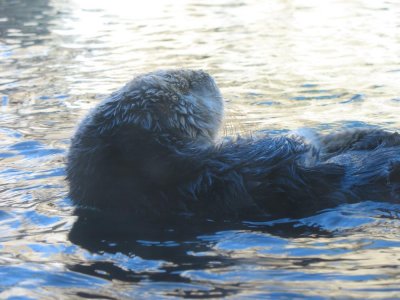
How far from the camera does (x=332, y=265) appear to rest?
9.20 feet

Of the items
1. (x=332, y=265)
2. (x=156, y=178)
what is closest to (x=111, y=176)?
(x=156, y=178)

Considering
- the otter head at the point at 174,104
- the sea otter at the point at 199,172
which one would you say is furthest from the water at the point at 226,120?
the otter head at the point at 174,104

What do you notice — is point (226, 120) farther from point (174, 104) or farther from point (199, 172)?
point (199, 172)

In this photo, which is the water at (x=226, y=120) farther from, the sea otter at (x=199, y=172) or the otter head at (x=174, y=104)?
the otter head at (x=174, y=104)

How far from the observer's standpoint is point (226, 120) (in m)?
4.36

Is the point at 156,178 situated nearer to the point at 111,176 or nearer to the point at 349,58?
the point at 111,176

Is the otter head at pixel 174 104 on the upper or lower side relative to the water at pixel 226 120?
upper

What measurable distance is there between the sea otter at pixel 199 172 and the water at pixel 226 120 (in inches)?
3.4

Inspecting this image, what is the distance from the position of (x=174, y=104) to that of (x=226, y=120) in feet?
2.55

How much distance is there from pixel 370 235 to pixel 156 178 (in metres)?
0.97

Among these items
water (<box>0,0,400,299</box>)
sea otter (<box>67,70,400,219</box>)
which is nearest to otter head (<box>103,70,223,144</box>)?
sea otter (<box>67,70,400,219</box>)

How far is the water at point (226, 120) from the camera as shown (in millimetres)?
2752

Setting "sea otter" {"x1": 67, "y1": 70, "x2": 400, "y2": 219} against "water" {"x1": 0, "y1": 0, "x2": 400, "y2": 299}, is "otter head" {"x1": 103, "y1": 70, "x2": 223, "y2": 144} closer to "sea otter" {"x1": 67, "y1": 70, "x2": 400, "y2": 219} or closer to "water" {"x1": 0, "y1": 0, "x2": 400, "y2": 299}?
"sea otter" {"x1": 67, "y1": 70, "x2": 400, "y2": 219}

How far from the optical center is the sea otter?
3.23 metres
